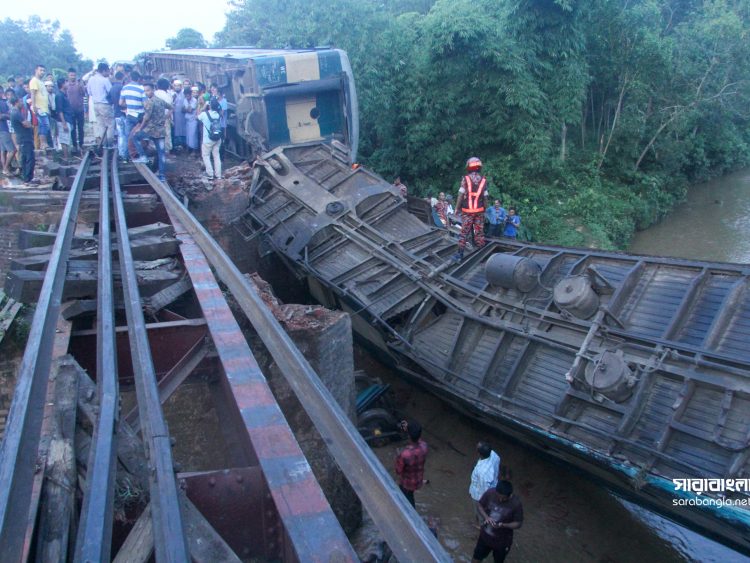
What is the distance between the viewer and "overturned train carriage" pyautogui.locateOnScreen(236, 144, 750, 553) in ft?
16.3

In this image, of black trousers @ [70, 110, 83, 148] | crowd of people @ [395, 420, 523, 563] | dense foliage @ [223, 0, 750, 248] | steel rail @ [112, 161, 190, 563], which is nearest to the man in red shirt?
crowd of people @ [395, 420, 523, 563]

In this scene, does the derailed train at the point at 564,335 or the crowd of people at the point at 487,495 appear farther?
the crowd of people at the point at 487,495

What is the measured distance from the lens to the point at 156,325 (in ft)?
11.0

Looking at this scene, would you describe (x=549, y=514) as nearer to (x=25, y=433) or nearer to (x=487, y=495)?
(x=487, y=495)

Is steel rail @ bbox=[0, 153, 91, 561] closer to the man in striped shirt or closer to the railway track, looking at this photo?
the railway track

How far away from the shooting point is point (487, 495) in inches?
204

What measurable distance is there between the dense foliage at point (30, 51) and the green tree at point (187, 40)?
5.36m

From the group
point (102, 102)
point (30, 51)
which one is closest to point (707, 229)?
point (102, 102)

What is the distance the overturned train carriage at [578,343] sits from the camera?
498 cm

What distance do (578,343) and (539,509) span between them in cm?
219

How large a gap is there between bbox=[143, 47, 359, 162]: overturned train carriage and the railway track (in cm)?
882

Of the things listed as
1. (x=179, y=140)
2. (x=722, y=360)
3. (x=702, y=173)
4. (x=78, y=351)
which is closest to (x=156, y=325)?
(x=78, y=351)

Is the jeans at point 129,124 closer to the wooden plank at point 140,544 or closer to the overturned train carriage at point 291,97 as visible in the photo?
the overturned train carriage at point 291,97

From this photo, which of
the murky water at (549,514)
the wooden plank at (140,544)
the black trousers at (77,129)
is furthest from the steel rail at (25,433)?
the black trousers at (77,129)
